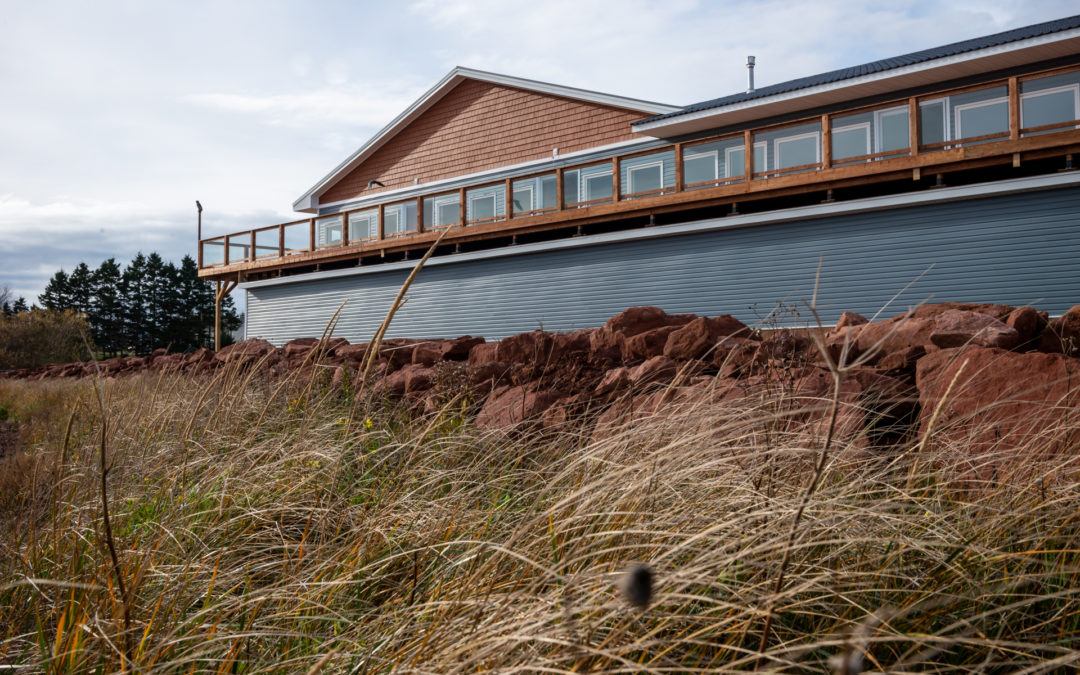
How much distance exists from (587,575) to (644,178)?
54.9 feet

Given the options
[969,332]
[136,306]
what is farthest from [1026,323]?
[136,306]

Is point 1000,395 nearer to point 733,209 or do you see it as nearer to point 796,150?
point 733,209

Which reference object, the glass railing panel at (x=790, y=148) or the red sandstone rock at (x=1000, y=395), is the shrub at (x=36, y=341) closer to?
the glass railing panel at (x=790, y=148)

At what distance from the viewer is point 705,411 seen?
3295 millimetres

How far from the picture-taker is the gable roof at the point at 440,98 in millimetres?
18484

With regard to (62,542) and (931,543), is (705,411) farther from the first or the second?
(62,542)

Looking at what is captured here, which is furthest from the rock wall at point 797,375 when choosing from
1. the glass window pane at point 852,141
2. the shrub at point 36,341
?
the shrub at point 36,341

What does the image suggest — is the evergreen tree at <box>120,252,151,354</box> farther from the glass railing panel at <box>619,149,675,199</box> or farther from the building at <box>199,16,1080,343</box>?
the glass railing panel at <box>619,149,675,199</box>

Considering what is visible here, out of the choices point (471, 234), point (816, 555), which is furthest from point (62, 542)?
point (471, 234)

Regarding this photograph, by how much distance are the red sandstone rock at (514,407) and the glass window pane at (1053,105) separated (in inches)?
462

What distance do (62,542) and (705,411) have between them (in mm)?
2859

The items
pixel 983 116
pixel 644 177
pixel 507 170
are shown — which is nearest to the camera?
pixel 983 116

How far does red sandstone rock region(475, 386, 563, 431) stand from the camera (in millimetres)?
5281

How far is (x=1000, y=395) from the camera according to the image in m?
4.29
